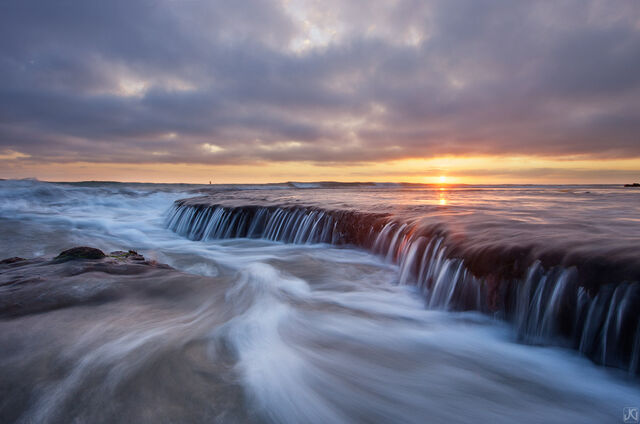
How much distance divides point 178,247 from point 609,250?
27.3 ft

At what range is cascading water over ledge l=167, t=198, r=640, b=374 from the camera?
2.16 meters

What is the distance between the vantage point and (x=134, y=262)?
4.05 m

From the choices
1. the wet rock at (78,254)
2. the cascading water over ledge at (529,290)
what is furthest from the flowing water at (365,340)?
the wet rock at (78,254)

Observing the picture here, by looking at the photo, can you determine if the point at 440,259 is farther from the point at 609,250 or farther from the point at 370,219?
the point at 370,219

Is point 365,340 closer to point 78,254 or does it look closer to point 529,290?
point 529,290

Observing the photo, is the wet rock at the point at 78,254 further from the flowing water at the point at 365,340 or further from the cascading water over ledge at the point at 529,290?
the cascading water over ledge at the point at 529,290

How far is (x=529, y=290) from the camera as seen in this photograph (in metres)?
2.74

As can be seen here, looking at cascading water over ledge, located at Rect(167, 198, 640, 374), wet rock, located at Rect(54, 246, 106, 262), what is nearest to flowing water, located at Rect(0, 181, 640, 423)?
cascading water over ledge, located at Rect(167, 198, 640, 374)

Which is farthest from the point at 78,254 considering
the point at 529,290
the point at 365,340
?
the point at 529,290

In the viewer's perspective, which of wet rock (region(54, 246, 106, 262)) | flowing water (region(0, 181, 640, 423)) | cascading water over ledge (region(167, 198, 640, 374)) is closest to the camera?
flowing water (region(0, 181, 640, 423))

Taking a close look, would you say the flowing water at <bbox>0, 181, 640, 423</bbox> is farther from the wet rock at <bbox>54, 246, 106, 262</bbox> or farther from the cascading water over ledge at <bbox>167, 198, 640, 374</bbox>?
the wet rock at <bbox>54, 246, 106, 262</bbox>

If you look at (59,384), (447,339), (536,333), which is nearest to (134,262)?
(59,384)

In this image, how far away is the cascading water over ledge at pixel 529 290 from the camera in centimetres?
216

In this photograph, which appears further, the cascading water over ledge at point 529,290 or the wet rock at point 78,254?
the wet rock at point 78,254
